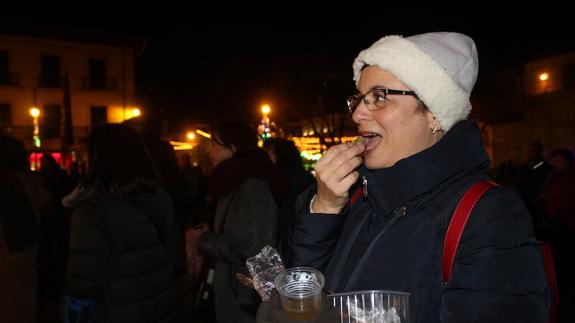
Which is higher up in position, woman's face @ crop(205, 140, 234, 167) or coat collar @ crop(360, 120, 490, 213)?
woman's face @ crop(205, 140, 234, 167)

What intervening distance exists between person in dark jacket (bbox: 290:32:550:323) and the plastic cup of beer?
1.24 feet

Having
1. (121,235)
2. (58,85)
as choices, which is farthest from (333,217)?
Answer: (58,85)

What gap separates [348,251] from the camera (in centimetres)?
161

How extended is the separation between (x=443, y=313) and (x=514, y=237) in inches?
12.9

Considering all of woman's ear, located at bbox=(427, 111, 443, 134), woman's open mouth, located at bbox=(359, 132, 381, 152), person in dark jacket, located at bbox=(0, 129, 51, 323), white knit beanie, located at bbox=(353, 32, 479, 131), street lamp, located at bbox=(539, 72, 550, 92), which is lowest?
person in dark jacket, located at bbox=(0, 129, 51, 323)

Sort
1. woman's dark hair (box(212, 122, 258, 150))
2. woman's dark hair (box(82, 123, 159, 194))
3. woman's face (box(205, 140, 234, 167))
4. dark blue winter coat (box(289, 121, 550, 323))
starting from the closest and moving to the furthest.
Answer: dark blue winter coat (box(289, 121, 550, 323)) < woman's dark hair (box(82, 123, 159, 194)) < woman's dark hair (box(212, 122, 258, 150)) < woman's face (box(205, 140, 234, 167))

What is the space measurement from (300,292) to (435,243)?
1.77ft

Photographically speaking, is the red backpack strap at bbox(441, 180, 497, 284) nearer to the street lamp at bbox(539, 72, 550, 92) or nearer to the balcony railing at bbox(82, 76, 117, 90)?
the street lamp at bbox(539, 72, 550, 92)

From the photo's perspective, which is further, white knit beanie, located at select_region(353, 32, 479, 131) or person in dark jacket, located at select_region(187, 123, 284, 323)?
person in dark jacket, located at select_region(187, 123, 284, 323)

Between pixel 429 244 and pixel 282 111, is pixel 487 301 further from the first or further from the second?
pixel 282 111

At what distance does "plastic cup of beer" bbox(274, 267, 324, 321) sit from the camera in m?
1.05

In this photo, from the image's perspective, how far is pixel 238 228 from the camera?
289cm

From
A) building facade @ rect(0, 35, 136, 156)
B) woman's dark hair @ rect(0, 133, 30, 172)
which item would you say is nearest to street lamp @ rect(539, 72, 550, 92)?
building facade @ rect(0, 35, 136, 156)

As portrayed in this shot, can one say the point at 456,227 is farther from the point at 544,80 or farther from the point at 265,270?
the point at 544,80
